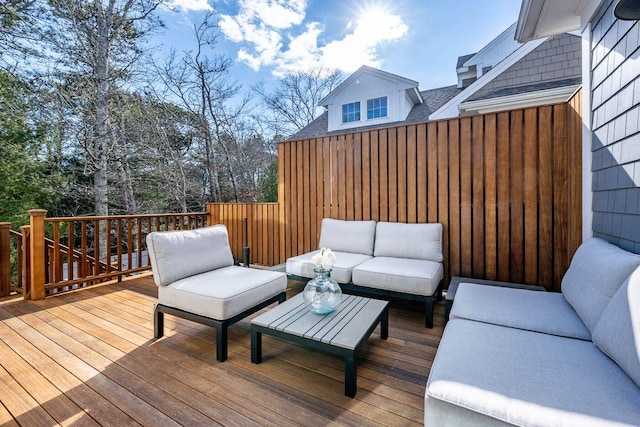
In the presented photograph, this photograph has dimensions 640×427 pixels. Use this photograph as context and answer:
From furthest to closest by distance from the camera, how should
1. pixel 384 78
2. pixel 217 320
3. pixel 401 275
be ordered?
pixel 384 78 < pixel 401 275 < pixel 217 320

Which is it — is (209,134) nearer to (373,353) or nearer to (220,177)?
(220,177)

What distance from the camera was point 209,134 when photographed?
780 cm

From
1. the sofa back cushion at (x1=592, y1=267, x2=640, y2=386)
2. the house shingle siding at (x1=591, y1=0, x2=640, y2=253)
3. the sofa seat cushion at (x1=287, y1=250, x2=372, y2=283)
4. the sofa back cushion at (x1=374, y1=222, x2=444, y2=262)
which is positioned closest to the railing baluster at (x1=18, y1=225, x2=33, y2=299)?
the sofa seat cushion at (x1=287, y1=250, x2=372, y2=283)

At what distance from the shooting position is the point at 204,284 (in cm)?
238

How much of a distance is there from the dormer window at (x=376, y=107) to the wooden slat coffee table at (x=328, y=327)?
670 cm

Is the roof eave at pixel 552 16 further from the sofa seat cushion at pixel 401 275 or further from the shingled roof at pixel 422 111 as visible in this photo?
the shingled roof at pixel 422 111

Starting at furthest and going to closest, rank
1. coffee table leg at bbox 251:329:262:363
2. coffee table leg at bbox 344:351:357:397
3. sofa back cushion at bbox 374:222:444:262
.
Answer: sofa back cushion at bbox 374:222:444:262, coffee table leg at bbox 251:329:262:363, coffee table leg at bbox 344:351:357:397

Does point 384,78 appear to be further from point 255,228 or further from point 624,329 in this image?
point 624,329

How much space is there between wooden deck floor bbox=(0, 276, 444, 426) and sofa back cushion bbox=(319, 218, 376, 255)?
1.11m

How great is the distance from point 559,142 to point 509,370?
114 inches

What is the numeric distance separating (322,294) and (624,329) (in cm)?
152

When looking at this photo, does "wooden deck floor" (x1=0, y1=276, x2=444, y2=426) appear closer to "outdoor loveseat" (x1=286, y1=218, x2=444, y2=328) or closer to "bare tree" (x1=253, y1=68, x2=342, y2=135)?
"outdoor loveseat" (x1=286, y1=218, x2=444, y2=328)

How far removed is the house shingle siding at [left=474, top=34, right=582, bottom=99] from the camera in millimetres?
5031

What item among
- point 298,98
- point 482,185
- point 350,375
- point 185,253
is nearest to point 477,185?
point 482,185
